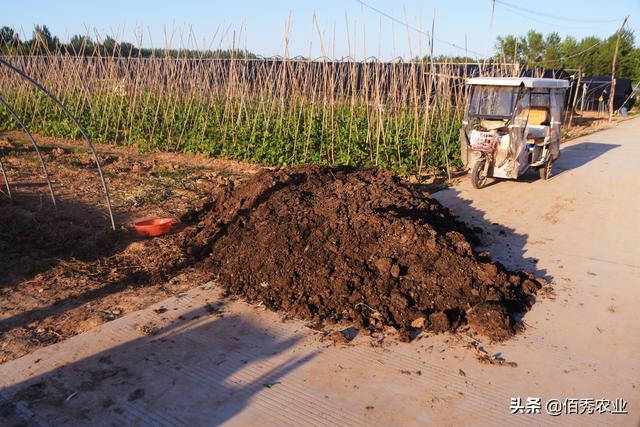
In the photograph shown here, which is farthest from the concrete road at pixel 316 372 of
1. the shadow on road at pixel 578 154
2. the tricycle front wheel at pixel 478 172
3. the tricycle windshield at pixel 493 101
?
the shadow on road at pixel 578 154

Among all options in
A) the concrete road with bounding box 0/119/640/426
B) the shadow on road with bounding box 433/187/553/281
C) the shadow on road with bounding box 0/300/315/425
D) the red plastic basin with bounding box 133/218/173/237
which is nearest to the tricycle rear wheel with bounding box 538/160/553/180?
the shadow on road with bounding box 433/187/553/281

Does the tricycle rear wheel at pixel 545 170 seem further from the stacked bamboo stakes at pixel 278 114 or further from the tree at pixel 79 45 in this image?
the tree at pixel 79 45

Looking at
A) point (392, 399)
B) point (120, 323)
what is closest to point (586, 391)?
point (392, 399)

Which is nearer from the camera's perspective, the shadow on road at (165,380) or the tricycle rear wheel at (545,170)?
the shadow on road at (165,380)

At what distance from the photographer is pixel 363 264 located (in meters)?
4.88

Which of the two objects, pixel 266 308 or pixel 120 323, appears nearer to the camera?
pixel 120 323

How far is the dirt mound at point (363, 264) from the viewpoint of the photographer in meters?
4.40

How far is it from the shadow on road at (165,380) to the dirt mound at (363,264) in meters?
0.64

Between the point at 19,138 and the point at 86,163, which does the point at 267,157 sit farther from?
the point at 19,138

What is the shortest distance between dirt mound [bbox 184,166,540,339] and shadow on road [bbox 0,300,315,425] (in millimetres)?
637

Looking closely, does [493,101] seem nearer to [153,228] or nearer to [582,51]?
[153,228]

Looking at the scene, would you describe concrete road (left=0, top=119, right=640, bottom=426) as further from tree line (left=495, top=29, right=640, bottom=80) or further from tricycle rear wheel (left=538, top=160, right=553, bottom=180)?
tree line (left=495, top=29, right=640, bottom=80)

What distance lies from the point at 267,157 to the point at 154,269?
5718mm

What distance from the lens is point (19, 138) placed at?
14.4 meters
